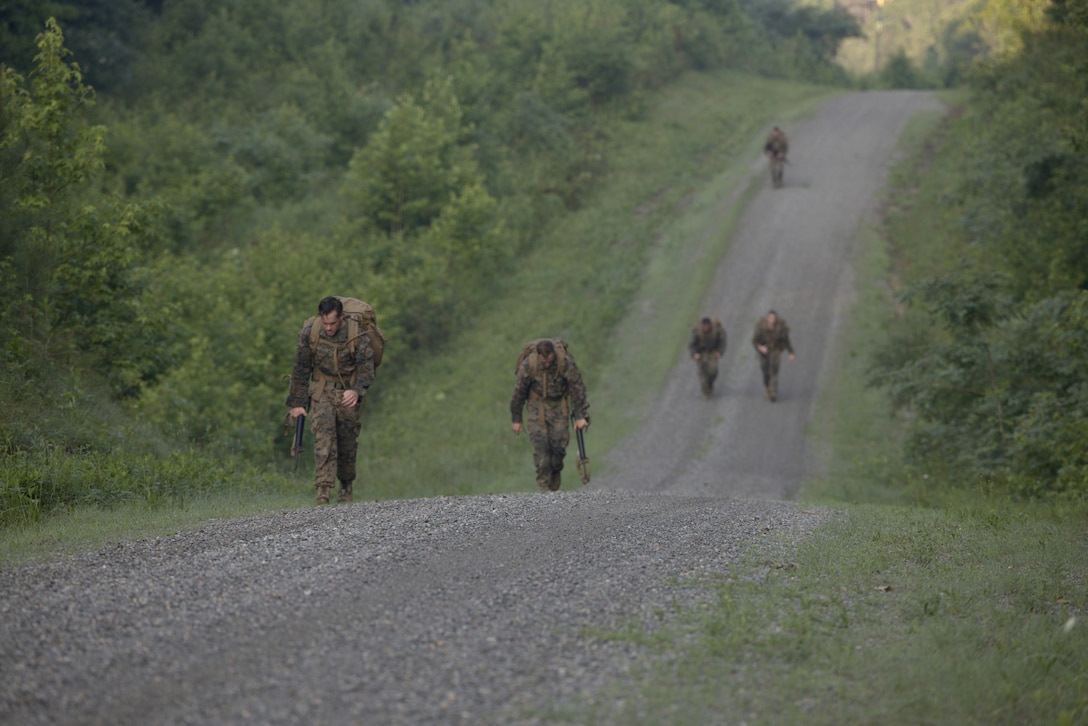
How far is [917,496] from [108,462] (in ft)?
35.3

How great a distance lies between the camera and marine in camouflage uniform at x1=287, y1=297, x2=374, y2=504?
11.0 meters

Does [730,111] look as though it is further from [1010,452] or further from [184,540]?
[184,540]

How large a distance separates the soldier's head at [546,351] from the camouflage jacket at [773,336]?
999 centimetres

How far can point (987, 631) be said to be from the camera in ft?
21.4

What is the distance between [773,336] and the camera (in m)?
21.6

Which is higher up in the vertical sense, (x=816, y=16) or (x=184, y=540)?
(x=816, y=16)

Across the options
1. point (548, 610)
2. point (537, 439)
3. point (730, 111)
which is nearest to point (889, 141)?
point (730, 111)

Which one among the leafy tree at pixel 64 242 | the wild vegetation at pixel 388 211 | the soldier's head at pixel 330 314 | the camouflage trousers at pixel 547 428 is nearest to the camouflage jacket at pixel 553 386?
the camouflage trousers at pixel 547 428

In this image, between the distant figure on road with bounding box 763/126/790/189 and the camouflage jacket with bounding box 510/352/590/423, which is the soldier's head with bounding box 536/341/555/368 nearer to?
the camouflage jacket with bounding box 510/352/590/423

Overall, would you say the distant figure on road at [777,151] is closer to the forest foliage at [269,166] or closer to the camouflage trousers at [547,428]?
the forest foliage at [269,166]

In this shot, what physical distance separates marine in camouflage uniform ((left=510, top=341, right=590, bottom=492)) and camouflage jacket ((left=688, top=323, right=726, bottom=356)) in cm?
896

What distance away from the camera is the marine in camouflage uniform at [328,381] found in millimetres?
10984

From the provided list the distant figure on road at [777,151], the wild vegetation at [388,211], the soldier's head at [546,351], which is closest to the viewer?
the soldier's head at [546,351]

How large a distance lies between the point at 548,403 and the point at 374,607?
668 cm
